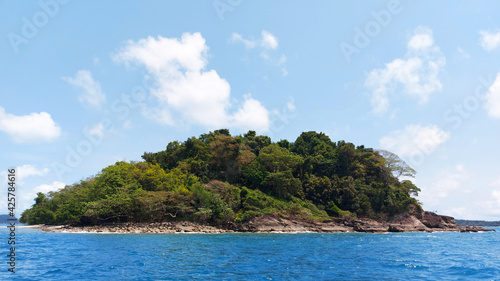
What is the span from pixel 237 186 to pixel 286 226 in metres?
12.0

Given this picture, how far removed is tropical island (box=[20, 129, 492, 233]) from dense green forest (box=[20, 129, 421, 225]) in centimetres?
18

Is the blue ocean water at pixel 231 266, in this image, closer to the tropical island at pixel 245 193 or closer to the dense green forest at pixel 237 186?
the tropical island at pixel 245 193

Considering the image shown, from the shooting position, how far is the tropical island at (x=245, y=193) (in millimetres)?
45125

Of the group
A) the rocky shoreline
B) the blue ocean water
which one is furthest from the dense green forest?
the blue ocean water

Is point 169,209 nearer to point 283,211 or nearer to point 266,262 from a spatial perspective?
point 283,211

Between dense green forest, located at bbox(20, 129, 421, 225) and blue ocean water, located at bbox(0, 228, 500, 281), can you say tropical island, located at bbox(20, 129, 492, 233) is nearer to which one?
dense green forest, located at bbox(20, 129, 421, 225)

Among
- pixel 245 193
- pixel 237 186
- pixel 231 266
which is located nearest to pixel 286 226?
pixel 245 193

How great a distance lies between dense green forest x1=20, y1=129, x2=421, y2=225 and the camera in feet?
150

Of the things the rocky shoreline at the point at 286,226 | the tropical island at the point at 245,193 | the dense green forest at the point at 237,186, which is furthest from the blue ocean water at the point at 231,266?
the dense green forest at the point at 237,186

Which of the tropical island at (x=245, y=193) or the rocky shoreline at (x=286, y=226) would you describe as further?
the tropical island at (x=245, y=193)

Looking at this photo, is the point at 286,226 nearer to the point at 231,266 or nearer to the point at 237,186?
the point at 237,186

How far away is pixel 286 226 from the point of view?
4872 centimetres

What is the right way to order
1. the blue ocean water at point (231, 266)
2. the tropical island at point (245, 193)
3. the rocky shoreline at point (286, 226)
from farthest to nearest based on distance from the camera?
the tropical island at point (245, 193), the rocky shoreline at point (286, 226), the blue ocean water at point (231, 266)

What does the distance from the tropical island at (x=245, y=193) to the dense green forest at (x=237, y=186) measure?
0.18m
